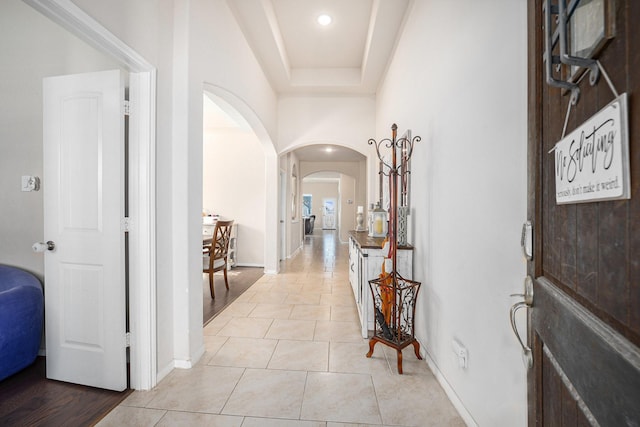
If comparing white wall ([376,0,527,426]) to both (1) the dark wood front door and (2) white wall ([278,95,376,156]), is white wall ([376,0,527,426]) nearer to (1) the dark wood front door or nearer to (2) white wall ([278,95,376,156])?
(1) the dark wood front door

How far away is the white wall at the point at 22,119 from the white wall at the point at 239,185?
3.86 m

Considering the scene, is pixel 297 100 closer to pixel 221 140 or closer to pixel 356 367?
pixel 221 140

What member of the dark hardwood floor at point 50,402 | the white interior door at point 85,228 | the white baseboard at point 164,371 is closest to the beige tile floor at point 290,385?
the white baseboard at point 164,371

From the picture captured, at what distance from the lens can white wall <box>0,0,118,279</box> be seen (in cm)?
234

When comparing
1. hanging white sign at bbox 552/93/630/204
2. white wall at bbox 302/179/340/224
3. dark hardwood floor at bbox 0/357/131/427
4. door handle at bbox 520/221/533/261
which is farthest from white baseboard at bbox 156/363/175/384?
white wall at bbox 302/179/340/224

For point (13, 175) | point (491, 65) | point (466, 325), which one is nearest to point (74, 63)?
point (13, 175)

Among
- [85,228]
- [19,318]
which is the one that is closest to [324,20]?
[85,228]

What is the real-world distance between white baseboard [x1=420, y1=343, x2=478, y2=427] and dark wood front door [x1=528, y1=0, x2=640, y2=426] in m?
0.97

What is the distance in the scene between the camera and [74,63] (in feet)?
7.45

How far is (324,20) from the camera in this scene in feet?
11.8

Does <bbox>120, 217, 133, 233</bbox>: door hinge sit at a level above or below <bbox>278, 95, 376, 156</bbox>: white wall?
below

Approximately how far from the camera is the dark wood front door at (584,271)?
43 centimetres

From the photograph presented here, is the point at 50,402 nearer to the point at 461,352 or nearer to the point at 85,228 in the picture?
the point at 85,228

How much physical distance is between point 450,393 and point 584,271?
5.43 feet
